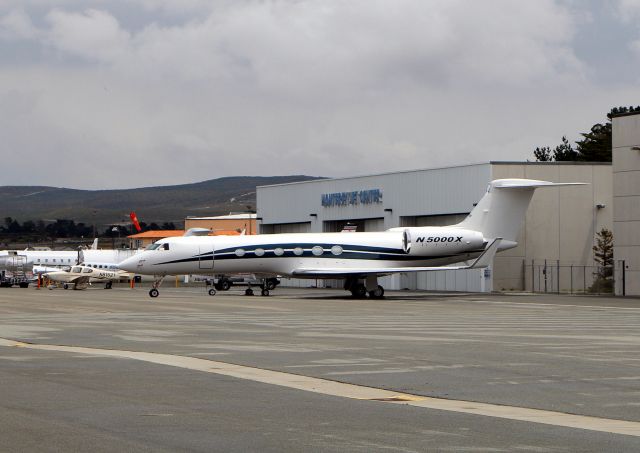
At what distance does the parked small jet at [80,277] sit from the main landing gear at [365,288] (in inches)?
1112

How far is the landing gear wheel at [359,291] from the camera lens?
192ft

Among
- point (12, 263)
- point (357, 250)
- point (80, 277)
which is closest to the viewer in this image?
point (357, 250)

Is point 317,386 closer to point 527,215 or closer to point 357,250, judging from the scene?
point 357,250

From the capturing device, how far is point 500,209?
191ft

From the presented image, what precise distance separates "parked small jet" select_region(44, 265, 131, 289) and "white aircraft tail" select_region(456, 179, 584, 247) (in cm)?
3320

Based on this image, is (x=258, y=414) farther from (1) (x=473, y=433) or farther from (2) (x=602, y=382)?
(2) (x=602, y=382)

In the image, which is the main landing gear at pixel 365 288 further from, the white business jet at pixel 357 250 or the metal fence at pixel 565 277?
the metal fence at pixel 565 277

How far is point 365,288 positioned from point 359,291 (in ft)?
1.27

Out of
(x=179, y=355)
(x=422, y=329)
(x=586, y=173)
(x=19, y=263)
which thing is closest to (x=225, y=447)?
(x=179, y=355)

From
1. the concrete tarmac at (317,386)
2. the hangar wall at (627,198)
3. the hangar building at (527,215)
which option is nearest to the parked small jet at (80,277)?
Answer: the hangar building at (527,215)

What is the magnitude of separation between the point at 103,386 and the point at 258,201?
7635 cm

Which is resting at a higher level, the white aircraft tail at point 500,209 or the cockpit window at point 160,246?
the white aircraft tail at point 500,209

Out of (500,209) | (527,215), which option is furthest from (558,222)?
(500,209)

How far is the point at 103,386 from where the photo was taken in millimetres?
15672
